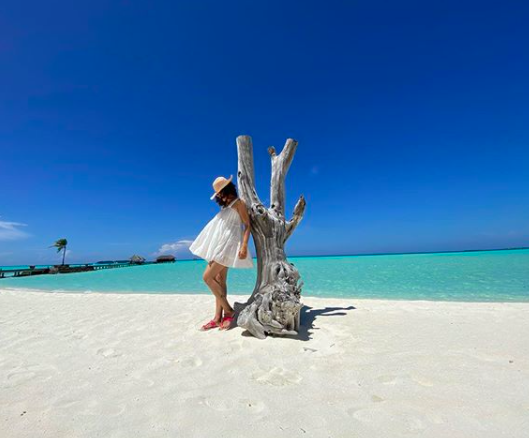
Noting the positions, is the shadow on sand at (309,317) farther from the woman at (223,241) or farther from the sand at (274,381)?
the woman at (223,241)

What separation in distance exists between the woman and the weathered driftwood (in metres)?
0.33

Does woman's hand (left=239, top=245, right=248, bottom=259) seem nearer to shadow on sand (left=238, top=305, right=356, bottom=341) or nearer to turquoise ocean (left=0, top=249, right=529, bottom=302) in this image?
shadow on sand (left=238, top=305, right=356, bottom=341)

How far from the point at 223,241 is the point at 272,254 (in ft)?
2.74

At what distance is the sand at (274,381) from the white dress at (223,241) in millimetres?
1027

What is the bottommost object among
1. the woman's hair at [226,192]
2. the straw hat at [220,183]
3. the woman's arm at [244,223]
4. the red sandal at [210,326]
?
the red sandal at [210,326]

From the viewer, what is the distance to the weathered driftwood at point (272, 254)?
3.35m

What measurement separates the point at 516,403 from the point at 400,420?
908 mm

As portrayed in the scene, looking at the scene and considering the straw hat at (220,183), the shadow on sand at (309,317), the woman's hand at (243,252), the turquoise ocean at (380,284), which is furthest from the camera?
the turquoise ocean at (380,284)

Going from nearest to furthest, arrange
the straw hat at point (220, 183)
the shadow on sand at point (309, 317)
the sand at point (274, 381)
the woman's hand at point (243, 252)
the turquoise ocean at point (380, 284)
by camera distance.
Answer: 1. the sand at point (274, 381)
2. the shadow on sand at point (309, 317)
3. the woman's hand at point (243, 252)
4. the straw hat at point (220, 183)
5. the turquoise ocean at point (380, 284)

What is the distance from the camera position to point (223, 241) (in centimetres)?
366

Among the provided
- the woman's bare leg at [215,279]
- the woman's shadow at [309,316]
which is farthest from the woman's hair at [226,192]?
the woman's shadow at [309,316]

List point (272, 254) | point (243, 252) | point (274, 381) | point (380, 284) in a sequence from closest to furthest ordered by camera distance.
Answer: point (274, 381) < point (243, 252) < point (272, 254) < point (380, 284)

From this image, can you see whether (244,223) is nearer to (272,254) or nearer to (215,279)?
(272,254)

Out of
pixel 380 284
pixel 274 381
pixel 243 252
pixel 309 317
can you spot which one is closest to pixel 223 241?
pixel 243 252
